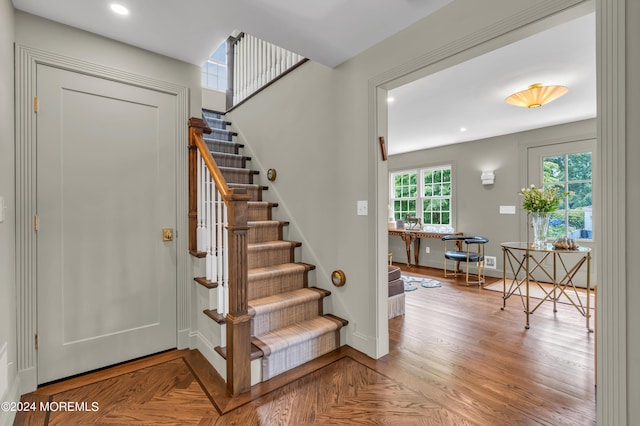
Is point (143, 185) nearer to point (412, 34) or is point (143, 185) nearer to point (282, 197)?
point (282, 197)

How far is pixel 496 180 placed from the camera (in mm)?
5324

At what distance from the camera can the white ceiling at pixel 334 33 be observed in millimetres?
1873

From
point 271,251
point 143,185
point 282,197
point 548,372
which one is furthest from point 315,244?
point 548,372

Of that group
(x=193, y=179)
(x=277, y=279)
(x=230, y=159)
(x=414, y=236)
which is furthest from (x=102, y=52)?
(x=414, y=236)

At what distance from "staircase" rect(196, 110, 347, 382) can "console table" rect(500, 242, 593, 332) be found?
82.2 inches

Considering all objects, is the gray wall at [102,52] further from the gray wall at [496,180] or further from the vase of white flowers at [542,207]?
the gray wall at [496,180]

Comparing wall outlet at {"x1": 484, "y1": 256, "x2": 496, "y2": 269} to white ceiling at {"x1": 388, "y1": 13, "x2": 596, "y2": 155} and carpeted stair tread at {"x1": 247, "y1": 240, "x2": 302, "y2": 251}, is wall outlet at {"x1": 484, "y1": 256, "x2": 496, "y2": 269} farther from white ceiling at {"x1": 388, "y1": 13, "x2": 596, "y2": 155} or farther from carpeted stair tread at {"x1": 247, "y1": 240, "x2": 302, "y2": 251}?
carpeted stair tread at {"x1": 247, "y1": 240, "x2": 302, "y2": 251}

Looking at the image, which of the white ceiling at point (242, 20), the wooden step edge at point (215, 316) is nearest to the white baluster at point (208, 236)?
the wooden step edge at point (215, 316)

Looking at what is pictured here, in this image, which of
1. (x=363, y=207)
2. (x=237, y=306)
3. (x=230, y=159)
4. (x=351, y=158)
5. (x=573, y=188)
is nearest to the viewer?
(x=237, y=306)

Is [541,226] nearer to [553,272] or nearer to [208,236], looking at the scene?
[553,272]

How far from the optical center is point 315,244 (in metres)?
2.91

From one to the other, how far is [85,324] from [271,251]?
1.49m

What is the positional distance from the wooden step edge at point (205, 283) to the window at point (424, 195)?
5.13 metres

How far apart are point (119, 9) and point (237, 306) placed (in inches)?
80.9
